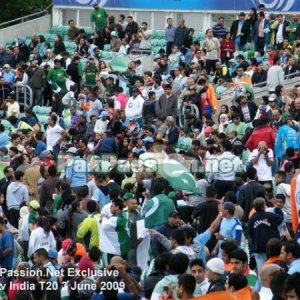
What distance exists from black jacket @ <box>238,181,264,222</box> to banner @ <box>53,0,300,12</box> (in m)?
17.3

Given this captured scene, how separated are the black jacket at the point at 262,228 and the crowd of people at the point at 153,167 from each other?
0.02 m

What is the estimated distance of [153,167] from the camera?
982 inches

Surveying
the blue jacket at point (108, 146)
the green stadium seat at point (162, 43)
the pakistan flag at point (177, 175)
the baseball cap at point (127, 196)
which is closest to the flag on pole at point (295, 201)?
the baseball cap at point (127, 196)

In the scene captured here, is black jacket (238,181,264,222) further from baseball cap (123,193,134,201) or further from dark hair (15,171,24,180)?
dark hair (15,171,24,180)

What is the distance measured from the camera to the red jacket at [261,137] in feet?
85.9

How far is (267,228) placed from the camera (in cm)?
2030

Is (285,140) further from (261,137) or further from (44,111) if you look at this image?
(44,111)

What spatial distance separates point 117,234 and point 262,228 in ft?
6.98

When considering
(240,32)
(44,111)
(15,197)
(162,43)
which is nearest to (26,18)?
(162,43)

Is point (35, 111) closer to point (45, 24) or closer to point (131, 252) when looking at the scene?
point (45, 24)

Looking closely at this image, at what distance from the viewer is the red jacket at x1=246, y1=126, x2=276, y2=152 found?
2617 cm

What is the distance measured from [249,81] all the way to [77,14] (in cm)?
1084

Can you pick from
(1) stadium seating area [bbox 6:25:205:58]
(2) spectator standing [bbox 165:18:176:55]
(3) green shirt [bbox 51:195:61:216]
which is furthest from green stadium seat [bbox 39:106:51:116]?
(3) green shirt [bbox 51:195:61:216]

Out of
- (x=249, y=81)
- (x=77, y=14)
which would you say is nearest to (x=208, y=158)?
(x=249, y=81)
